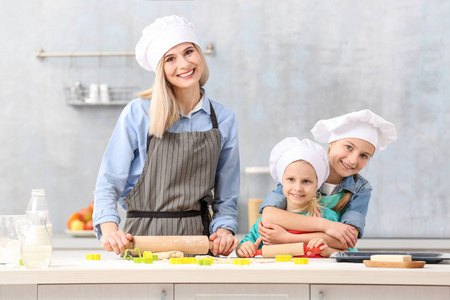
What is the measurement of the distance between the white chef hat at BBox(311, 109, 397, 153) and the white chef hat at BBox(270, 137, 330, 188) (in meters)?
0.13

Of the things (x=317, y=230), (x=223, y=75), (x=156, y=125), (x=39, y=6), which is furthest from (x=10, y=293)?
(x=39, y=6)

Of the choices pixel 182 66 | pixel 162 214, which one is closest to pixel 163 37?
pixel 182 66

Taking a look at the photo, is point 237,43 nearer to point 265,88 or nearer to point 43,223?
point 265,88

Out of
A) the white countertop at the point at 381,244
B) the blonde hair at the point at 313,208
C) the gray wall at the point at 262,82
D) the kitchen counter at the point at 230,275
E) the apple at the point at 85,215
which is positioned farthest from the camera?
the gray wall at the point at 262,82

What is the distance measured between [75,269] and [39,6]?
2975 millimetres

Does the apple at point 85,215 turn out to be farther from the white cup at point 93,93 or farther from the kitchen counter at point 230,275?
the kitchen counter at point 230,275

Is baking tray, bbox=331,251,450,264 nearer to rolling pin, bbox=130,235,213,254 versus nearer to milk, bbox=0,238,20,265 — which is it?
rolling pin, bbox=130,235,213,254

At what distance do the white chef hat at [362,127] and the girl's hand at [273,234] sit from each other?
1.24 feet

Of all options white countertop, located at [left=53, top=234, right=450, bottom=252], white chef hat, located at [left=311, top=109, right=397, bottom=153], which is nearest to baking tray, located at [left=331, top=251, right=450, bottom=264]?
white chef hat, located at [left=311, top=109, right=397, bottom=153]

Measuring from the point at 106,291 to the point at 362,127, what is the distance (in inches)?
41.4

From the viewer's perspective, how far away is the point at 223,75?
153 inches

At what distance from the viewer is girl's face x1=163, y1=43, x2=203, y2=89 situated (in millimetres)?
1876

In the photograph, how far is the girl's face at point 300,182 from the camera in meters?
1.93

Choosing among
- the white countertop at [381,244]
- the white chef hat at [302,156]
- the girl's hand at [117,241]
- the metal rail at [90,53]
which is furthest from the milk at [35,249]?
the metal rail at [90,53]
